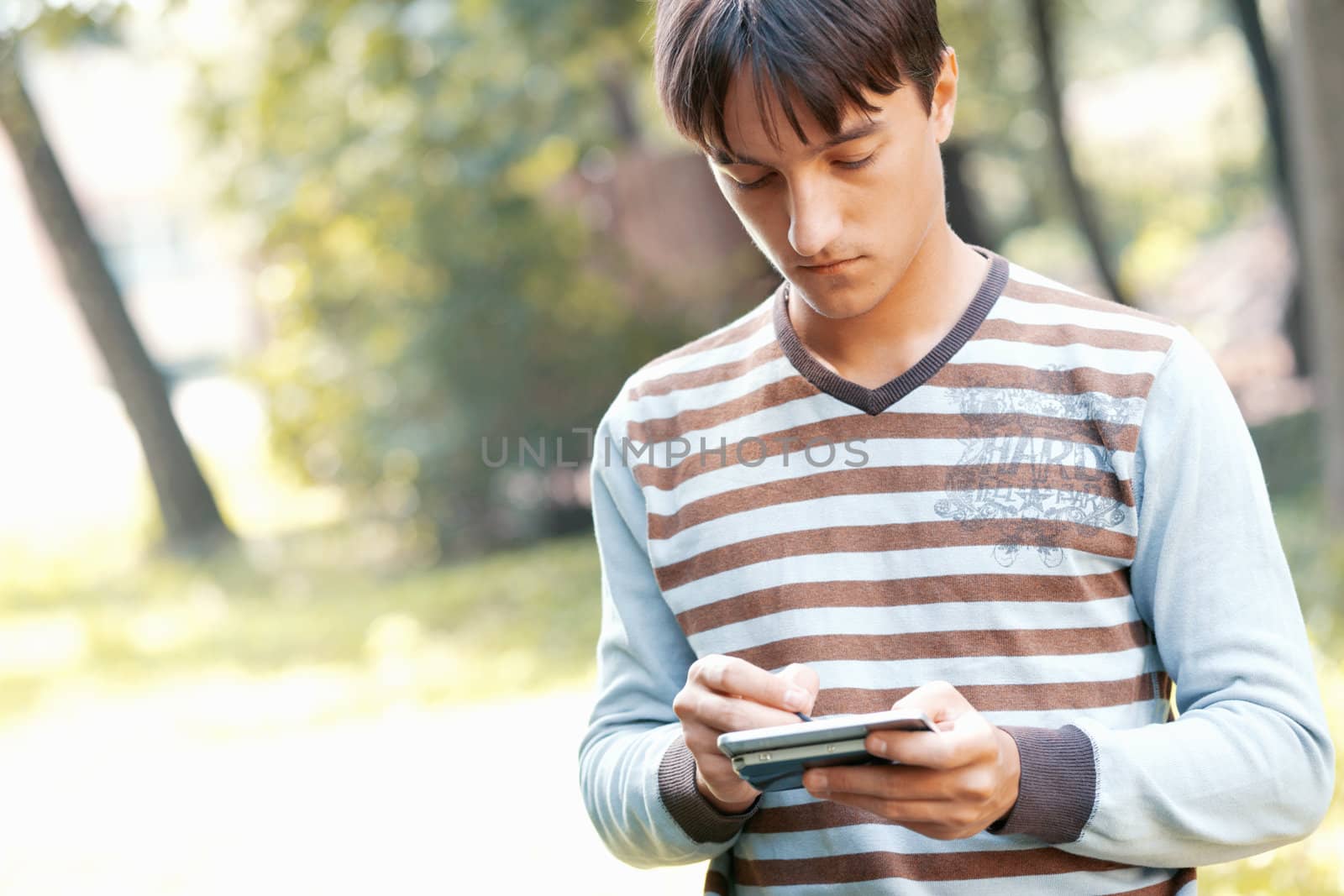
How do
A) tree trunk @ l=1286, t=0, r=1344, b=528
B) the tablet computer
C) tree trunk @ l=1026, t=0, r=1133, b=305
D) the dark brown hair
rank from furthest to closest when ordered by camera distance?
1. tree trunk @ l=1026, t=0, r=1133, b=305
2. tree trunk @ l=1286, t=0, r=1344, b=528
3. the dark brown hair
4. the tablet computer

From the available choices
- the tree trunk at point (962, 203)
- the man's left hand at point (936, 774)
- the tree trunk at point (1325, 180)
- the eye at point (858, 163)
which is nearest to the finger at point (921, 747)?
the man's left hand at point (936, 774)

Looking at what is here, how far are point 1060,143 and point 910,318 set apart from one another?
9478 mm

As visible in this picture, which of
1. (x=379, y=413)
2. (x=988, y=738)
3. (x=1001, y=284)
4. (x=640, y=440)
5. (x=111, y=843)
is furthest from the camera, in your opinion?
(x=379, y=413)

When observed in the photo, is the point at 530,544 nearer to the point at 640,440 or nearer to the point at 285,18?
the point at 285,18

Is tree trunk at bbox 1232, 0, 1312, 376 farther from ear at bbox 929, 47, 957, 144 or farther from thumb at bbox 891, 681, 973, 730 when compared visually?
thumb at bbox 891, 681, 973, 730

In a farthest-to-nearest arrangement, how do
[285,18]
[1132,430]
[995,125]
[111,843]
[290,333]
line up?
Answer: [995,125], [290,333], [285,18], [111,843], [1132,430]

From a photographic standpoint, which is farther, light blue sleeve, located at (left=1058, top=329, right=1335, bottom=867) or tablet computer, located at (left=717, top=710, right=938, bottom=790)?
light blue sleeve, located at (left=1058, top=329, right=1335, bottom=867)

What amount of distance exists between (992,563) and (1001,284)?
0.35m

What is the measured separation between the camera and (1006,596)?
60.9 inches

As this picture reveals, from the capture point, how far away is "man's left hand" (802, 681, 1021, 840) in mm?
1277

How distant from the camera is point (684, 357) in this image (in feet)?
6.01

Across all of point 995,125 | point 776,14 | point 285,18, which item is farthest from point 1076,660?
point 995,125

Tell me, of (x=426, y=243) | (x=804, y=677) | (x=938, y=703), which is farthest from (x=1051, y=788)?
(x=426, y=243)

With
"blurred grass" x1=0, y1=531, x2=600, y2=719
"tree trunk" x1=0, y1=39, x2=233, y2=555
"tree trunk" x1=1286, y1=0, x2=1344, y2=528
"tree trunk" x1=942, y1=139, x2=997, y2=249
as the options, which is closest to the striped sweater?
"blurred grass" x1=0, y1=531, x2=600, y2=719
